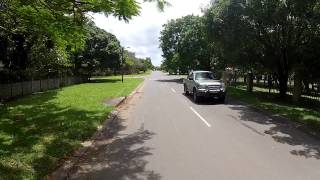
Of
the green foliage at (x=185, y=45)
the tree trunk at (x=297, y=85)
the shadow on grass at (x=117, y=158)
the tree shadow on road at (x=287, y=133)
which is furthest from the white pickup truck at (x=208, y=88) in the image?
the green foliage at (x=185, y=45)

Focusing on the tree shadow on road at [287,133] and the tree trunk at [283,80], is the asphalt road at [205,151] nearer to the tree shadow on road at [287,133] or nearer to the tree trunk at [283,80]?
the tree shadow on road at [287,133]

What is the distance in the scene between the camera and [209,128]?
14.2 metres

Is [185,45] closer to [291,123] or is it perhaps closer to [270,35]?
[270,35]

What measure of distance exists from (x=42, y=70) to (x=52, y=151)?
27983 millimetres

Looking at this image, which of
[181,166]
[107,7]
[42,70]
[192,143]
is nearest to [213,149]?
[192,143]

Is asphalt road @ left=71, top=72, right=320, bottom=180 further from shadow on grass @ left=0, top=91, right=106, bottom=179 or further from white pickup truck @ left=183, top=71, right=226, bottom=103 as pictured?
white pickup truck @ left=183, top=71, right=226, bottom=103

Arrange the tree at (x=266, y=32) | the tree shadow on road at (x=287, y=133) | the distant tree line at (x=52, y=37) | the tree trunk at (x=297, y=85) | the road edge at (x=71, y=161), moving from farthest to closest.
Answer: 1. the tree trunk at (x=297, y=85)
2. the tree at (x=266, y=32)
3. the distant tree line at (x=52, y=37)
4. the tree shadow on road at (x=287, y=133)
5. the road edge at (x=71, y=161)

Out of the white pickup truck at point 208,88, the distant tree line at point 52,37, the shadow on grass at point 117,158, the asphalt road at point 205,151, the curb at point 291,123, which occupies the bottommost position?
the shadow on grass at point 117,158

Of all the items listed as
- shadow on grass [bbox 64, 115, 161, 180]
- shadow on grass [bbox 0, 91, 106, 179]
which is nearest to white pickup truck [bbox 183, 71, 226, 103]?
shadow on grass [bbox 0, 91, 106, 179]

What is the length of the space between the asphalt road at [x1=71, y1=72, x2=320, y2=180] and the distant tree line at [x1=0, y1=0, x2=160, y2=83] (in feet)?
13.0

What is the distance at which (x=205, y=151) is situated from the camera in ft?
34.2

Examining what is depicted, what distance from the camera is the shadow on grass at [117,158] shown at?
331 inches

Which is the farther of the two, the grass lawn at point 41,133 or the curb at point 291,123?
the curb at point 291,123

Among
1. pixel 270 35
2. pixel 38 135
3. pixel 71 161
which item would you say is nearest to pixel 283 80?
pixel 270 35
